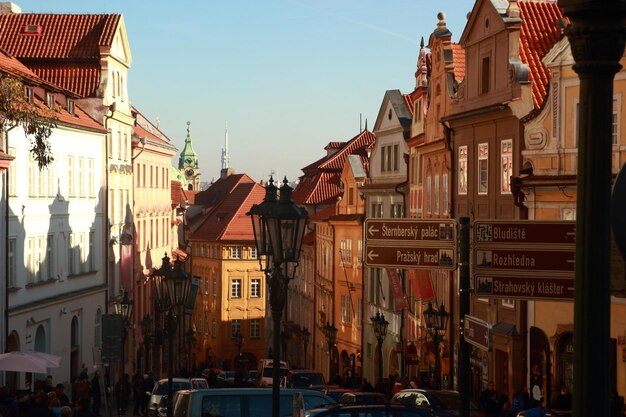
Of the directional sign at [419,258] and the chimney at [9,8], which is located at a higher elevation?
the chimney at [9,8]

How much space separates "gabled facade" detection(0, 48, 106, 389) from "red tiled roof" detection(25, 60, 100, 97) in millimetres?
1465

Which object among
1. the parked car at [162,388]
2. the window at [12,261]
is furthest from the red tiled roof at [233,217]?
the parked car at [162,388]

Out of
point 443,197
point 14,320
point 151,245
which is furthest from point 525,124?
point 151,245

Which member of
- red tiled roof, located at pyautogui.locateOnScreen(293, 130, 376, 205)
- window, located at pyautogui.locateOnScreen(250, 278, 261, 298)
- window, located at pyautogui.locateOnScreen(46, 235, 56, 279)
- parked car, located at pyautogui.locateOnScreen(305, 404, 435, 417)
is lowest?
window, located at pyautogui.locateOnScreen(250, 278, 261, 298)

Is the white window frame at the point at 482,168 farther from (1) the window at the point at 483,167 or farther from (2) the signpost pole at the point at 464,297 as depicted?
(2) the signpost pole at the point at 464,297

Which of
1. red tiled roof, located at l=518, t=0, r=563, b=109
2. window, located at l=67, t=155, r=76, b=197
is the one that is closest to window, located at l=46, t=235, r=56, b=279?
window, located at l=67, t=155, r=76, b=197

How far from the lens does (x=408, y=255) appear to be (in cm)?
1180

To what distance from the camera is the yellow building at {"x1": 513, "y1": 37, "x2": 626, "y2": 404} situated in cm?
2989

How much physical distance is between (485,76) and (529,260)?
26.0 meters

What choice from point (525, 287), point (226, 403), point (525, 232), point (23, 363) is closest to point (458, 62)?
point (23, 363)

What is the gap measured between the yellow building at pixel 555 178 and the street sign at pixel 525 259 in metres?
18.6

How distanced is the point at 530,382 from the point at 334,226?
99.3ft

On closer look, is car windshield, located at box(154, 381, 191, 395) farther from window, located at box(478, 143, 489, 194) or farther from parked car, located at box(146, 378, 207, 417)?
window, located at box(478, 143, 489, 194)

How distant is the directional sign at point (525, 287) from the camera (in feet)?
33.4
